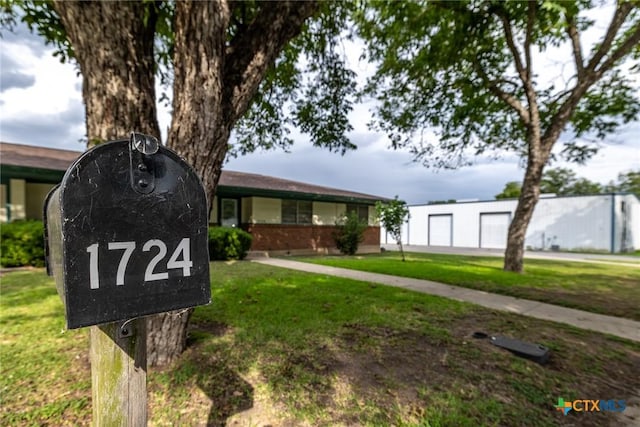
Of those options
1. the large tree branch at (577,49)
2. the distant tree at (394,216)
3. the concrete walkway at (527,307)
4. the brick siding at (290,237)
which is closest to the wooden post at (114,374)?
the concrete walkway at (527,307)

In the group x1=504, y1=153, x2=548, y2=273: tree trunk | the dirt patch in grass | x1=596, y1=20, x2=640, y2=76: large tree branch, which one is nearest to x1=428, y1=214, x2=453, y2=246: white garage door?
x1=504, y1=153, x2=548, y2=273: tree trunk

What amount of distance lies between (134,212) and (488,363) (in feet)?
11.6

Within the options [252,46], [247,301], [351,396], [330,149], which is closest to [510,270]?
[330,149]

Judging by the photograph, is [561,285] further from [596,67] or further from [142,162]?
[142,162]

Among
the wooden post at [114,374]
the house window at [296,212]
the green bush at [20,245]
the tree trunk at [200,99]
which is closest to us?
the wooden post at [114,374]

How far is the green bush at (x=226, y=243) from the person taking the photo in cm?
1116

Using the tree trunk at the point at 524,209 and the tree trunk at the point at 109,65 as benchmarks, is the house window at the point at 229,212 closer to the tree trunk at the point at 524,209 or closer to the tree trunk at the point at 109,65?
the tree trunk at the point at 524,209

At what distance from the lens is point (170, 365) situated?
2.88 meters

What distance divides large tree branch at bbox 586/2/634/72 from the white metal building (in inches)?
730

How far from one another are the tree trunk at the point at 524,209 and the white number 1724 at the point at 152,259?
10403 millimetres

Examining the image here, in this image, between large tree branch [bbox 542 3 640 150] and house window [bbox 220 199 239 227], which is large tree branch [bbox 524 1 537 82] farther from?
house window [bbox 220 199 239 227]

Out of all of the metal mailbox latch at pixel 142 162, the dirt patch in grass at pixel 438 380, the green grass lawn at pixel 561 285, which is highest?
the metal mailbox latch at pixel 142 162

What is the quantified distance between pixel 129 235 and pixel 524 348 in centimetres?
405

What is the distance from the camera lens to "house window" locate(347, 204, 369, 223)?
729 inches
